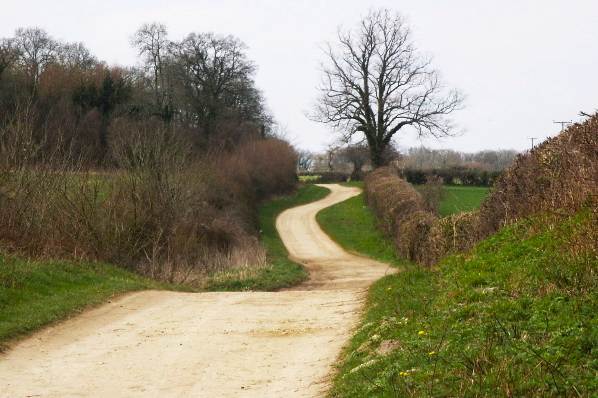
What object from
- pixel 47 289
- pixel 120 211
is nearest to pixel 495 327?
pixel 47 289

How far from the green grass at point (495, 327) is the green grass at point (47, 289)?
608 cm

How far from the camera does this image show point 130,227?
25.5 metres

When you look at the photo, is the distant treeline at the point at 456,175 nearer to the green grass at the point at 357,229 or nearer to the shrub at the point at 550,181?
the green grass at the point at 357,229

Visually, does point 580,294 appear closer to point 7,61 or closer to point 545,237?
point 545,237

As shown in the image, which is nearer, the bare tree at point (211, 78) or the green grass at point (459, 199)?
the green grass at point (459, 199)

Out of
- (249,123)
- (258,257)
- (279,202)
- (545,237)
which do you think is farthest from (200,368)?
(249,123)

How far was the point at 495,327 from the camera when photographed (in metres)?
7.55

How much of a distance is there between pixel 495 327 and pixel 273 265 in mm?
23739

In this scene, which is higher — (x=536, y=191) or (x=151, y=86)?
(x=151, y=86)

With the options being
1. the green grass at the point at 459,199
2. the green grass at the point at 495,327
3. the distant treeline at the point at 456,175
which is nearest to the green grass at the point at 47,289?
the green grass at the point at 495,327

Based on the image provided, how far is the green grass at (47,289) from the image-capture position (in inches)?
508

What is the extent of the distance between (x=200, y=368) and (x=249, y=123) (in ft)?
213

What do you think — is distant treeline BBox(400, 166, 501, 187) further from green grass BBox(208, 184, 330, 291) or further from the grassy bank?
the grassy bank

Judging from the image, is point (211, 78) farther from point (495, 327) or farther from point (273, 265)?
point (495, 327)
